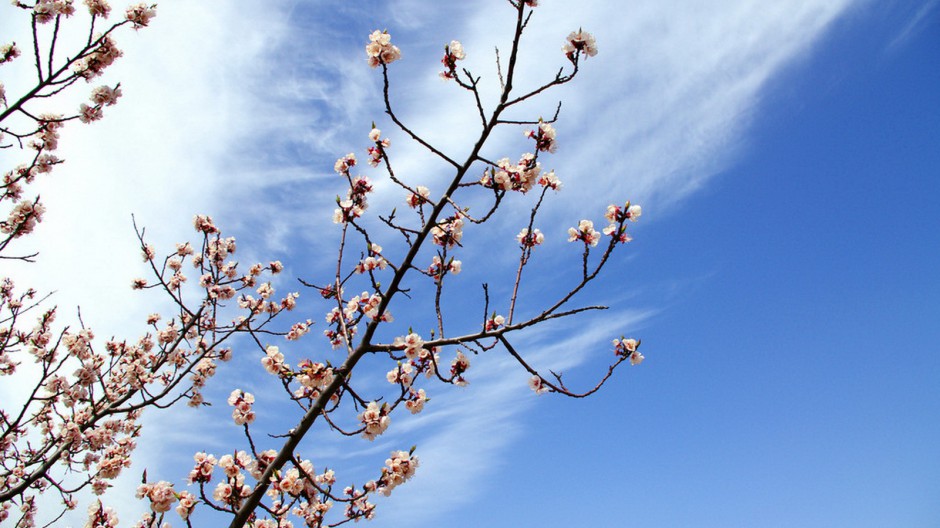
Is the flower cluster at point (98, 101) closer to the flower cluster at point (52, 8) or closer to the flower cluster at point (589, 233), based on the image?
the flower cluster at point (52, 8)

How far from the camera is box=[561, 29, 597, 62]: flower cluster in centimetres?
441

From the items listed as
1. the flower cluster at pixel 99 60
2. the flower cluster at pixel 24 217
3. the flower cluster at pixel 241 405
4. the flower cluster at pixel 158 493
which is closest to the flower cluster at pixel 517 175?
the flower cluster at pixel 241 405

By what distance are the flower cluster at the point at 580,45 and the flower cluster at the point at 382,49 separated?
5.04 ft

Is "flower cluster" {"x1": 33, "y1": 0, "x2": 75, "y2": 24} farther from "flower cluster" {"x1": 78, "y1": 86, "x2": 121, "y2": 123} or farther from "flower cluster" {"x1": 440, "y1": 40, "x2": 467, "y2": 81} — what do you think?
"flower cluster" {"x1": 440, "y1": 40, "x2": 467, "y2": 81}

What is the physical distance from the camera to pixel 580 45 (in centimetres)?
443

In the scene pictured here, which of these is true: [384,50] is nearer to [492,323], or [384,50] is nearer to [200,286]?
[492,323]

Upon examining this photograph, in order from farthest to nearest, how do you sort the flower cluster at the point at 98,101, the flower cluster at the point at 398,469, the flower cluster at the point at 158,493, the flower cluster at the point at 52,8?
the flower cluster at the point at 98,101, the flower cluster at the point at 52,8, the flower cluster at the point at 398,469, the flower cluster at the point at 158,493

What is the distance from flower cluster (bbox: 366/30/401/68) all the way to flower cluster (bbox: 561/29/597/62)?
5.04 feet

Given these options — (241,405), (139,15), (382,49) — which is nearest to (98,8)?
(139,15)

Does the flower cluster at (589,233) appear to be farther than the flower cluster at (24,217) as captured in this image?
No

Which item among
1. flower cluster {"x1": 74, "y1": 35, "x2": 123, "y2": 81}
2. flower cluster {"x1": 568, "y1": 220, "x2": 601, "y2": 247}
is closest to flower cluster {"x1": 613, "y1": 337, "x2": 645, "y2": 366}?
flower cluster {"x1": 568, "y1": 220, "x2": 601, "y2": 247}

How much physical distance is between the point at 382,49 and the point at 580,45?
1.75 m

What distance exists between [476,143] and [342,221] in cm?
172

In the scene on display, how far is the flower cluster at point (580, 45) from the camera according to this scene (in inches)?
173
